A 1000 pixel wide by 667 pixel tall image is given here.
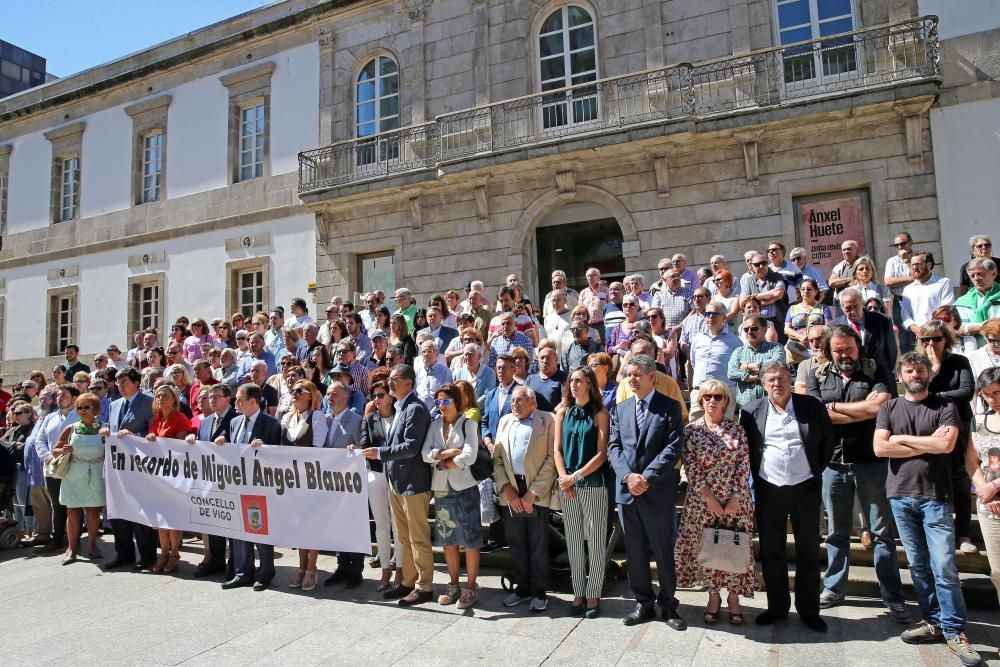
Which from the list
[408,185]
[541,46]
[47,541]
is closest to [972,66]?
[541,46]

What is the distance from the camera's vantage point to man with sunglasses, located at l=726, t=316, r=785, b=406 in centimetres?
574

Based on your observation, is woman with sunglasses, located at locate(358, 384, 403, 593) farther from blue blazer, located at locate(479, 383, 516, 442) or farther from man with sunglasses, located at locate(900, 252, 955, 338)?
man with sunglasses, located at locate(900, 252, 955, 338)

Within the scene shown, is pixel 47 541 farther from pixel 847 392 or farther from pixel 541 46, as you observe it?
pixel 541 46

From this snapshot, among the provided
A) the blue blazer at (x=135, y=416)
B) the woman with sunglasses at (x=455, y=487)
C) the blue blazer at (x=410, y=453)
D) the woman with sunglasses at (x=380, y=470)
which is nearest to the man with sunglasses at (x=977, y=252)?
the woman with sunglasses at (x=455, y=487)

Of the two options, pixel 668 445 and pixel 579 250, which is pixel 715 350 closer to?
pixel 668 445

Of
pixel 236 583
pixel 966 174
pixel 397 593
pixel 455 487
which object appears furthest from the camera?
pixel 966 174

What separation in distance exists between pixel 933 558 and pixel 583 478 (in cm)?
233

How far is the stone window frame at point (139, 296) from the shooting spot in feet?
61.5

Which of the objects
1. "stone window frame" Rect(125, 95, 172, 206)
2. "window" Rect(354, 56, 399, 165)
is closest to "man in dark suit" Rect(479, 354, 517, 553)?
"window" Rect(354, 56, 399, 165)

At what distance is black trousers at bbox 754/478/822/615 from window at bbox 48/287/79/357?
2192 centimetres

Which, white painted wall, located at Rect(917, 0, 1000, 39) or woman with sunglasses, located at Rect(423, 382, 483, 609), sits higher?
white painted wall, located at Rect(917, 0, 1000, 39)

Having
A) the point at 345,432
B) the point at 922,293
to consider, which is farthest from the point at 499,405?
the point at 922,293

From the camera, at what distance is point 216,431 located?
21.7 feet

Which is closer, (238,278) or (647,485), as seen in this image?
(647,485)
